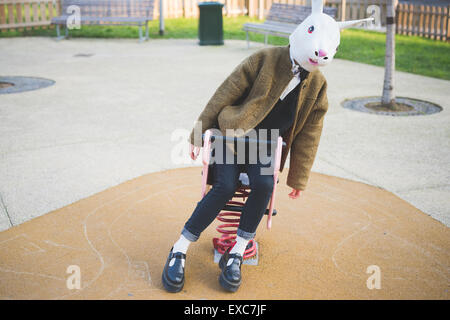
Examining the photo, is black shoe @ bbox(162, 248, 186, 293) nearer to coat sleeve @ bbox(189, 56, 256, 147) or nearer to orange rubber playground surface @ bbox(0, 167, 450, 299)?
orange rubber playground surface @ bbox(0, 167, 450, 299)

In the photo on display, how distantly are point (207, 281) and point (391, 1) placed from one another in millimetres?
5041

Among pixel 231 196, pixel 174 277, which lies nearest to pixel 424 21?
pixel 231 196

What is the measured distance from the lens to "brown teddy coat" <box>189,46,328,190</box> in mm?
2850

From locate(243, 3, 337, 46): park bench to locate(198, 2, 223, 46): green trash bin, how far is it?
0.74 m

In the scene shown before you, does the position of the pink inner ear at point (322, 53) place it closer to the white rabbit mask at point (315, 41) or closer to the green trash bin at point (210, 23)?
the white rabbit mask at point (315, 41)

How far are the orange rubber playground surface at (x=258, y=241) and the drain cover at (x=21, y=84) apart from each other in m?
4.26

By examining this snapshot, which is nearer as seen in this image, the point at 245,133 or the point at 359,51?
the point at 245,133

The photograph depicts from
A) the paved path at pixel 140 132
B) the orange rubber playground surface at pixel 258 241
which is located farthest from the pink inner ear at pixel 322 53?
the paved path at pixel 140 132

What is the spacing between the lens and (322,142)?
17.7ft

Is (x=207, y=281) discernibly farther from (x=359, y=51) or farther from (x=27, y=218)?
(x=359, y=51)

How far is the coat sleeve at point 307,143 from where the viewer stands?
118 inches
